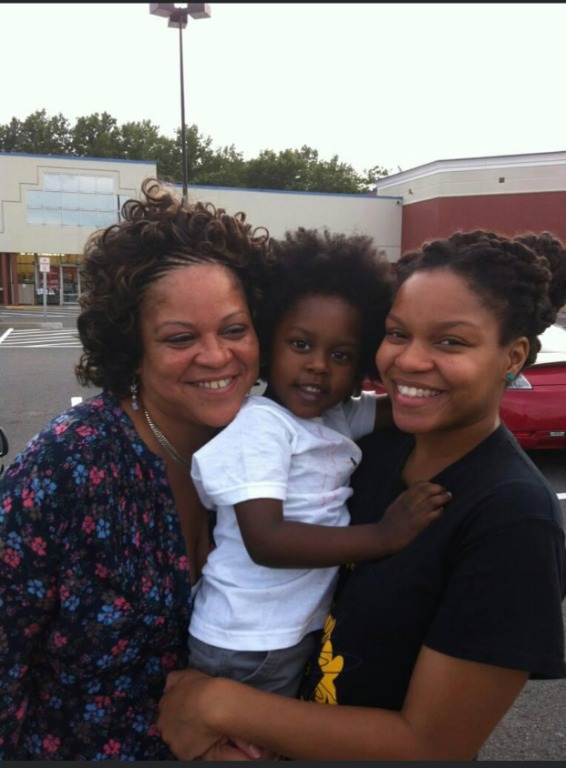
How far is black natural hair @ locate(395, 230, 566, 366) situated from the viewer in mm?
1390

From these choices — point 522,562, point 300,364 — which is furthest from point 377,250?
point 522,562

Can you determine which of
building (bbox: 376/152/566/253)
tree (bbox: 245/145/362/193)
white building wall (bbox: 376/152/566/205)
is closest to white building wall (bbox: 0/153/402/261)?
building (bbox: 376/152/566/253)

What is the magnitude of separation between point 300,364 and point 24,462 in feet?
2.44

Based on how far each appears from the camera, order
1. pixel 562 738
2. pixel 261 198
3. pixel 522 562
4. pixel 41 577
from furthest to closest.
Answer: pixel 261 198 < pixel 562 738 < pixel 41 577 < pixel 522 562

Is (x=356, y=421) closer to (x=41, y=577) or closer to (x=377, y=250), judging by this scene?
(x=377, y=250)

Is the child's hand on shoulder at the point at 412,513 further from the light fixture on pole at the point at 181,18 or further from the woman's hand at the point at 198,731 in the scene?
the light fixture on pole at the point at 181,18

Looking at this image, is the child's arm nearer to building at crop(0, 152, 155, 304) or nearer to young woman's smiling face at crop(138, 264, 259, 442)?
young woman's smiling face at crop(138, 264, 259, 442)

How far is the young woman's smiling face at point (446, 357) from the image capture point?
1.38m

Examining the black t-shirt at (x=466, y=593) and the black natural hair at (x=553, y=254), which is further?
the black natural hair at (x=553, y=254)

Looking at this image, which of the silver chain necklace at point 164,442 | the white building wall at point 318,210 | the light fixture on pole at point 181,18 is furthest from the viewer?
the white building wall at point 318,210

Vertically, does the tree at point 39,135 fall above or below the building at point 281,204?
above

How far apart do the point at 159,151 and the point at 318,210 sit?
29962 mm

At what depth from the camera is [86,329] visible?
1760 mm

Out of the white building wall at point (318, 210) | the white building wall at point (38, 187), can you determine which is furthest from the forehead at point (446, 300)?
the white building wall at point (38, 187)
